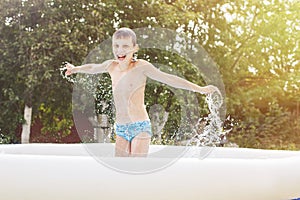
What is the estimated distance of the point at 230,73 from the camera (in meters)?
6.16

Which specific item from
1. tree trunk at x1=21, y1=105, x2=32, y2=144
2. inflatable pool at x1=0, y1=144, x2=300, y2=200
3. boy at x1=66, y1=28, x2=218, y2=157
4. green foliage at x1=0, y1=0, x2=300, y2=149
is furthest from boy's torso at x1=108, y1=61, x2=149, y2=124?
tree trunk at x1=21, y1=105, x2=32, y2=144

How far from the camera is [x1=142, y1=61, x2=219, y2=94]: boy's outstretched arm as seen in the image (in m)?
2.13

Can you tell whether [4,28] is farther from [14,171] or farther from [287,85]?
[14,171]

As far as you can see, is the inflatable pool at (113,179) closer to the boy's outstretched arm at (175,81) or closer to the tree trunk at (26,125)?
the boy's outstretched arm at (175,81)

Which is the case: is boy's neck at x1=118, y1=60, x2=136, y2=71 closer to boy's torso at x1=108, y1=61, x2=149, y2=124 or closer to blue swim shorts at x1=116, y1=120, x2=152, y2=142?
boy's torso at x1=108, y1=61, x2=149, y2=124

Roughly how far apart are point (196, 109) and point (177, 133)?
2.67ft

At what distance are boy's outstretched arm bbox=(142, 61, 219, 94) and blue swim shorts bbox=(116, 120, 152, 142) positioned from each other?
0.69ft

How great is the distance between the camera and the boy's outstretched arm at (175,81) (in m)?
2.13

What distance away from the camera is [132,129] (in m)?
A: 2.30

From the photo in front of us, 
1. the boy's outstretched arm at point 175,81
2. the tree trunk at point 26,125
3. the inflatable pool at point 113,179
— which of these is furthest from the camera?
the tree trunk at point 26,125

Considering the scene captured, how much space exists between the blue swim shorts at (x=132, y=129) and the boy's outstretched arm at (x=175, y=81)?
21cm

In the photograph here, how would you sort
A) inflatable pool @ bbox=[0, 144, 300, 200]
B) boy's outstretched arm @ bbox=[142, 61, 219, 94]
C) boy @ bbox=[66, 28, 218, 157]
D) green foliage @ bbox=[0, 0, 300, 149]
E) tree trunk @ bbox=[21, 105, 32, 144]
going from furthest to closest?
1. tree trunk @ bbox=[21, 105, 32, 144]
2. green foliage @ bbox=[0, 0, 300, 149]
3. boy @ bbox=[66, 28, 218, 157]
4. boy's outstretched arm @ bbox=[142, 61, 219, 94]
5. inflatable pool @ bbox=[0, 144, 300, 200]

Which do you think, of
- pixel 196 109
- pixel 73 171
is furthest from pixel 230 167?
pixel 196 109

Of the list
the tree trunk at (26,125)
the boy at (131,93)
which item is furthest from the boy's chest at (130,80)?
the tree trunk at (26,125)
